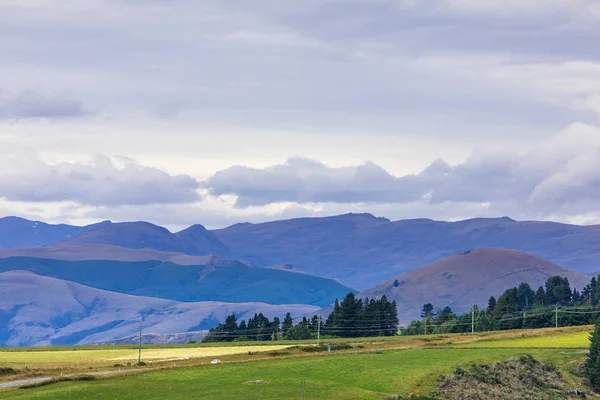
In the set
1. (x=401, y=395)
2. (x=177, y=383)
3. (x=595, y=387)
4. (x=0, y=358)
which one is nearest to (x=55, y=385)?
(x=177, y=383)

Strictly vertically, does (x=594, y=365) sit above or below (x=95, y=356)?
below

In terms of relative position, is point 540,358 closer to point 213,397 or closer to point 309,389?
point 309,389

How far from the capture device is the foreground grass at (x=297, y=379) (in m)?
109

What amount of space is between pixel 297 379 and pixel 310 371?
8.10 meters

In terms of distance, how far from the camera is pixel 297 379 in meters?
125

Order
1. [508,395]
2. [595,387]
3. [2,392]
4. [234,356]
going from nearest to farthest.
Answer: [2,392] < [508,395] < [595,387] < [234,356]

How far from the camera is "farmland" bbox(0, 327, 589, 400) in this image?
362 ft

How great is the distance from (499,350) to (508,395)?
37355 millimetres

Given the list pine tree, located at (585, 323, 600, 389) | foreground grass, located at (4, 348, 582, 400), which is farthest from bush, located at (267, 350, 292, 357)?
pine tree, located at (585, 323, 600, 389)

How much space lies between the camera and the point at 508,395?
420ft

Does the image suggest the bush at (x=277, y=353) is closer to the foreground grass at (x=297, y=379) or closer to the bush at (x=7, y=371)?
the foreground grass at (x=297, y=379)

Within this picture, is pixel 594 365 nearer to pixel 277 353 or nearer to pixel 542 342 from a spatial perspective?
pixel 542 342

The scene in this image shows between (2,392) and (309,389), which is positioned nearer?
(2,392)

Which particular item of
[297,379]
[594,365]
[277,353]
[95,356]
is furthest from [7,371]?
[594,365]
